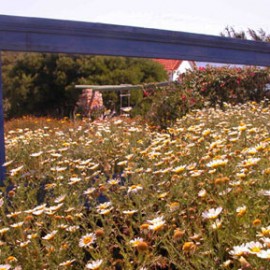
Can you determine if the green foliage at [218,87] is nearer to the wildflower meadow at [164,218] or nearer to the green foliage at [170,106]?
the green foliage at [170,106]

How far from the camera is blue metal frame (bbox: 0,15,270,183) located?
3973 millimetres

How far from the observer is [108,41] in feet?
14.4

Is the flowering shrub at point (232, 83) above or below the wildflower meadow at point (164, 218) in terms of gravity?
below

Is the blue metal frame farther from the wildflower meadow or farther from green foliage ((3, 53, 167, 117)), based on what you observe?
green foliage ((3, 53, 167, 117))

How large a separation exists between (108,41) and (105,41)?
3cm

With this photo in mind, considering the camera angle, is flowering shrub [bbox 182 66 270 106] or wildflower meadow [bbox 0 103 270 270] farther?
flowering shrub [bbox 182 66 270 106]

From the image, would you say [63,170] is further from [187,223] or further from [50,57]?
[50,57]

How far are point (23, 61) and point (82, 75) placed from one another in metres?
2.51

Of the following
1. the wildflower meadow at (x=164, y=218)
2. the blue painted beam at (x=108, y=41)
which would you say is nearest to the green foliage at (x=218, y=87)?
the blue painted beam at (x=108, y=41)

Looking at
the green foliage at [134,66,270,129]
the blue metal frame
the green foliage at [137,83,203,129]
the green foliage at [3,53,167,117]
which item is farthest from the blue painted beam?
the green foliage at [3,53,167,117]

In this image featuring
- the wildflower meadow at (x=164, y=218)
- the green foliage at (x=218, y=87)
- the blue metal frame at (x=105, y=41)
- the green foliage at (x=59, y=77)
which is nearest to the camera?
the wildflower meadow at (x=164, y=218)

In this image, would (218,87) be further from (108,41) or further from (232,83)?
(108,41)

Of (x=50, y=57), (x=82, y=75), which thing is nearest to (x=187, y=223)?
(x=82, y=75)

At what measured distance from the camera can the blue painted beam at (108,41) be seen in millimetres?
3986
